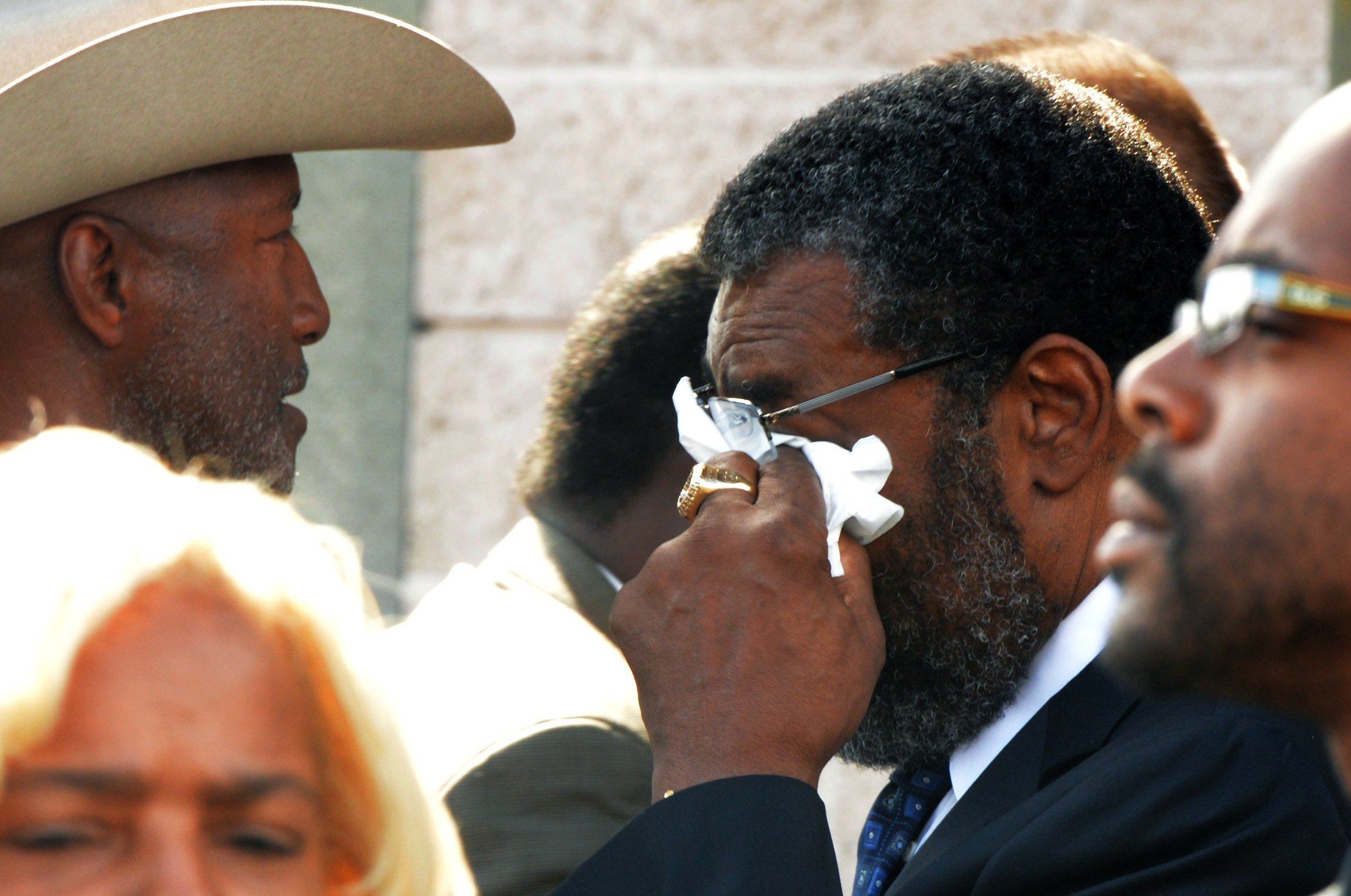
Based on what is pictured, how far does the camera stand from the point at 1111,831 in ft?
7.00

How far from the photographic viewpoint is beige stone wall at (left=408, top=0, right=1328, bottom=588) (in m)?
4.81

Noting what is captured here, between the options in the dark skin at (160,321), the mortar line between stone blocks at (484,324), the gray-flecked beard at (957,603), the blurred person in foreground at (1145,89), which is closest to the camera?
the gray-flecked beard at (957,603)

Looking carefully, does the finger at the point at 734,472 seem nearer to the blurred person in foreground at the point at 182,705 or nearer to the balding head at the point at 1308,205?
the blurred person in foreground at the point at 182,705

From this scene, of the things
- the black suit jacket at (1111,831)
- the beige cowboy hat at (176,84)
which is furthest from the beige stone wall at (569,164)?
the black suit jacket at (1111,831)

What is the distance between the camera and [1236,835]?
82.4 inches

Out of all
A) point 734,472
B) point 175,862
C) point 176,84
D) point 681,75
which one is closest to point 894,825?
point 734,472

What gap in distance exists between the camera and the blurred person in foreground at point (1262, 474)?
147 cm

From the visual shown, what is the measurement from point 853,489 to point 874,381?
179mm

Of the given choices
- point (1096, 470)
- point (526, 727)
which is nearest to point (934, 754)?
point (1096, 470)

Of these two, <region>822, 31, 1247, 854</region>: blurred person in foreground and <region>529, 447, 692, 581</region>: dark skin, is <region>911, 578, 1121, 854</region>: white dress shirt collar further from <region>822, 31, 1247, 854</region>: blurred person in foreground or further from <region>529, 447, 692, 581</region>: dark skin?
<region>529, 447, 692, 581</region>: dark skin

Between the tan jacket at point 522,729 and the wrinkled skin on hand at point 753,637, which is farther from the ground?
the wrinkled skin on hand at point 753,637

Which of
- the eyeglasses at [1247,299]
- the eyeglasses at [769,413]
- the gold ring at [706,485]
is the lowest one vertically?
the gold ring at [706,485]

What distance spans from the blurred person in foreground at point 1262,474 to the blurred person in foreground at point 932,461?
0.84 metres

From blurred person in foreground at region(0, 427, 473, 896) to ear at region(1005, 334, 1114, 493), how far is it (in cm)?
119
